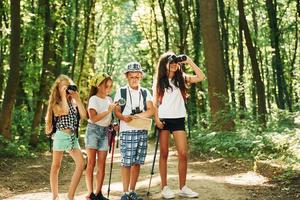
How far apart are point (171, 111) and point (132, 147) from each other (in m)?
1.04

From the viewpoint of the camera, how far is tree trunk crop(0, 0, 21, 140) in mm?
15125

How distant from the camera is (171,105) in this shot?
8258 millimetres

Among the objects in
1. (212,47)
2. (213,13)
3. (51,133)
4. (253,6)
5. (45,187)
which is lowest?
(45,187)

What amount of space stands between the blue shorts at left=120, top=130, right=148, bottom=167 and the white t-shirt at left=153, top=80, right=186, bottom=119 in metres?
0.68

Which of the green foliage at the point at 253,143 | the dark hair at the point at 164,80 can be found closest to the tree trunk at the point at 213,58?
the green foliage at the point at 253,143

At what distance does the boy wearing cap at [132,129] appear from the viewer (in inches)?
301

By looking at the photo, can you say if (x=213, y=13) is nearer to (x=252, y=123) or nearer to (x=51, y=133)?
(x=252, y=123)

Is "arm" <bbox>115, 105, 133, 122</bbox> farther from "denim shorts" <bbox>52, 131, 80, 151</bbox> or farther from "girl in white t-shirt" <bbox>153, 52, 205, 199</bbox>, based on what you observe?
"denim shorts" <bbox>52, 131, 80, 151</bbox>

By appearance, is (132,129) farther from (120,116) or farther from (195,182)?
(195,182)

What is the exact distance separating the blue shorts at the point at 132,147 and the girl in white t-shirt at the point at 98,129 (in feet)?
1.34

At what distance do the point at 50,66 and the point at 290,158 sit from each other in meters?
13.0

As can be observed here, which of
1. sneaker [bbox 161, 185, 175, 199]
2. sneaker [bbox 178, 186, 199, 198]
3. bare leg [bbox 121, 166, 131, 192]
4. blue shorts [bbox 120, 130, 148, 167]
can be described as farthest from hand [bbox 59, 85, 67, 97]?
sneaker [bbox 178, 186, 199, 198]

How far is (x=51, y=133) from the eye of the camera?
7836mm

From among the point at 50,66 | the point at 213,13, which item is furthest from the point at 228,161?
the point at 50,66
